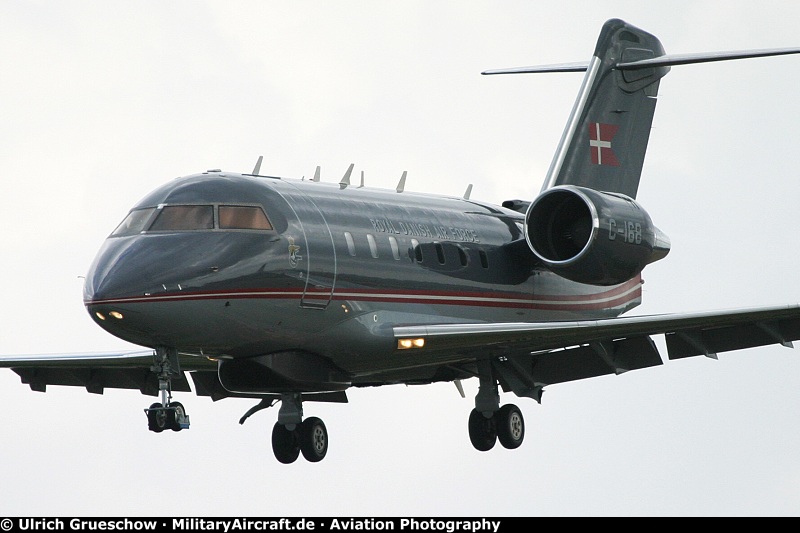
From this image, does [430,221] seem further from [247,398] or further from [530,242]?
[247,398]

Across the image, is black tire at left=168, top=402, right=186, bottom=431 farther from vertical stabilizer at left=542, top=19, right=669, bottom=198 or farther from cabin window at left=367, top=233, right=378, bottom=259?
vertical stabilizer at left=542, top=19, right=669, bottom=198

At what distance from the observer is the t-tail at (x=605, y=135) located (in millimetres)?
27500

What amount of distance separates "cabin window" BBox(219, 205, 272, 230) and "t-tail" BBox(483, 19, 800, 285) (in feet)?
18.8

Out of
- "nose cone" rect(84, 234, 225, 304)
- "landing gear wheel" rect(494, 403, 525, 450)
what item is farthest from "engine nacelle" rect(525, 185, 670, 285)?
"nose cone" rect(84, 234, 225, 304)

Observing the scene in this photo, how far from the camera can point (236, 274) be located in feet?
74.8

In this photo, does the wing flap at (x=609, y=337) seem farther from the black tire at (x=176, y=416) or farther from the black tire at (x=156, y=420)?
the black tire at (x=156, y=420)

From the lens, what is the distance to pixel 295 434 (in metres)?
28.4

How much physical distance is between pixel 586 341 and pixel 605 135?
20.4 ft

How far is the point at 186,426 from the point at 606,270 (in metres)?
8.31

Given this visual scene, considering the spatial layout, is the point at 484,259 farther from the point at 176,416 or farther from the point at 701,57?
the point at 176,416

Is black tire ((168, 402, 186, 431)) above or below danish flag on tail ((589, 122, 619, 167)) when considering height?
below

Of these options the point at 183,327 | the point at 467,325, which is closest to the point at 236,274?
the point at 183,327

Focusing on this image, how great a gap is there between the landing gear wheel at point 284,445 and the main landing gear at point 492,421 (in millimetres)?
3055

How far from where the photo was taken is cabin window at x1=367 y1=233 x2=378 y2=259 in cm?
2510
